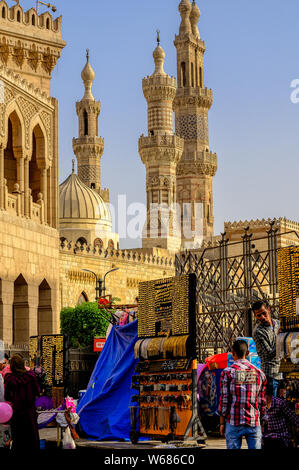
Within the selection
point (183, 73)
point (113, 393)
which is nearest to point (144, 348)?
point (113, 393)

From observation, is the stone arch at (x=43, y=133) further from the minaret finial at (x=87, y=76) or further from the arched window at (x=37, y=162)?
the minaret finial at (x=87, y=76)

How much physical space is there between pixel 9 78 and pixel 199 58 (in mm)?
35172

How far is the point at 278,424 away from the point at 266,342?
2.24ft

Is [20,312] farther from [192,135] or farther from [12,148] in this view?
[192,135]

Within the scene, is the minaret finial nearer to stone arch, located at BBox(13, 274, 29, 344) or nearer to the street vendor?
stone arch, located at BBox(13, 274, 29, 344)

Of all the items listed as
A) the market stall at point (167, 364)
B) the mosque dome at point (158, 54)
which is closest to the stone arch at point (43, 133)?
the market stall at point (167, 364)

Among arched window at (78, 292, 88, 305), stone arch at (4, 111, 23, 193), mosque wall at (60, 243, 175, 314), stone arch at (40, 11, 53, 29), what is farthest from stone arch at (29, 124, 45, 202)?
arched window at (78, 292, 88, 305)

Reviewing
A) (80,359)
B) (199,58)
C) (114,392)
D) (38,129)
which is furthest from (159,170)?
(114,392)

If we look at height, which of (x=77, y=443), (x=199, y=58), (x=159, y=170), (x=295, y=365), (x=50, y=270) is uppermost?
(x=199, y=58)

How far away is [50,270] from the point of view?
55.5 ft

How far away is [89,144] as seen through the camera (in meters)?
47.8

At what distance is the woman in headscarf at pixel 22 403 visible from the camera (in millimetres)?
6422
